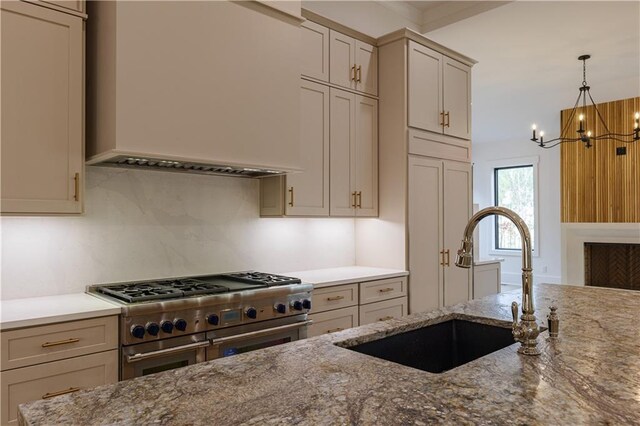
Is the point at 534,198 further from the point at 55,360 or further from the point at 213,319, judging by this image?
the point at 55,360

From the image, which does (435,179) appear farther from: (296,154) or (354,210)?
(296,154)

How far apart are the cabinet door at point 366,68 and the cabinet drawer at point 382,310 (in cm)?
163

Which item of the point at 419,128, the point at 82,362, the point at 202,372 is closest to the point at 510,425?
the point at 202,372

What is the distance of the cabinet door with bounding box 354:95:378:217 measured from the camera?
3.52 meters

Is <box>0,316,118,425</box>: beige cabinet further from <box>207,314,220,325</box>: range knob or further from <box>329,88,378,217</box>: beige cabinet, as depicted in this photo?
<box>329,88,378,217</box>: beige cabinet

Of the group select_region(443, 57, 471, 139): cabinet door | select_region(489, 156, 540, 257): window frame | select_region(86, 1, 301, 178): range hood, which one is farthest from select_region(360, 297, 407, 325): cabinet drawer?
select_region(489, 156, 540, 257): window frame

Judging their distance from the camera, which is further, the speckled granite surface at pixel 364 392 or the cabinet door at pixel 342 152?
the cabinet door at pixel 342 152

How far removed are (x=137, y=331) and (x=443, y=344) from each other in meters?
1.35

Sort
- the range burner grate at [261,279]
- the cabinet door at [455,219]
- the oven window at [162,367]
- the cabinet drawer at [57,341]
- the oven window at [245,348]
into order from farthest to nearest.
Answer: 1. the cabinet door at [455,219]
2. the range burner grate at [261,279]
3. the oven window at [245,348]
4. the oven window at [162,367]
5. the cabinet drawer at [57,341]

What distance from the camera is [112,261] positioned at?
264 centimetres

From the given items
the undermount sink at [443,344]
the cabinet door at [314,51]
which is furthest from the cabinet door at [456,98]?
the undermount sink at [443,344]

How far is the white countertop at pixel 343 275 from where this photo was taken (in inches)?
119

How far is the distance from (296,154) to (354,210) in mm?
777

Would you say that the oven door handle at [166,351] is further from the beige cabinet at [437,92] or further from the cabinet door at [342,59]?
the beige cabinet at [437,92]
